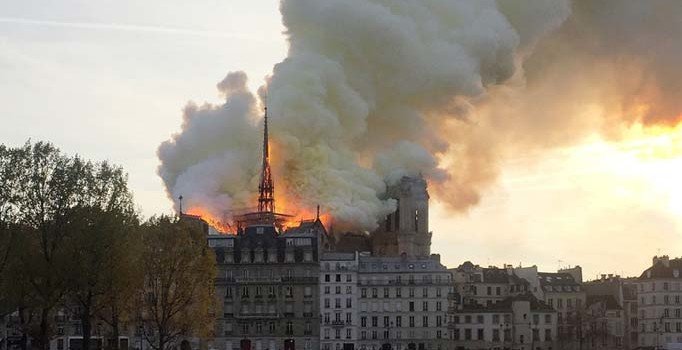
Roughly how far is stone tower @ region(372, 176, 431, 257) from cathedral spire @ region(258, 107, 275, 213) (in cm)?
1397

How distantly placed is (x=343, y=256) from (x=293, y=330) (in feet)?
28.3

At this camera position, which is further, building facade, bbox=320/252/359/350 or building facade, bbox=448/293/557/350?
building facade, bbox=448/293/557/350

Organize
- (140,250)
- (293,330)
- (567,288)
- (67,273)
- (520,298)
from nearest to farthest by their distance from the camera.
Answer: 1. (67,273)
2. (140,250)
3. (293,330)
4. (520,298)
5. (567,288)

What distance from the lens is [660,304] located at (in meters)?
148

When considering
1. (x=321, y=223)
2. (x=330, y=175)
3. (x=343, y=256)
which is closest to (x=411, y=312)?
(x=343, y=256)

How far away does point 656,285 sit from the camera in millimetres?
148125

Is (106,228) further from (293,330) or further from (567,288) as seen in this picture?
(567,288)

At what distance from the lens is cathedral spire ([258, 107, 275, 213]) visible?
155 meters

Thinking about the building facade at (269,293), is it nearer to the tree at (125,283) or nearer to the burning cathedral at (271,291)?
the burning cathedral at (271,291)

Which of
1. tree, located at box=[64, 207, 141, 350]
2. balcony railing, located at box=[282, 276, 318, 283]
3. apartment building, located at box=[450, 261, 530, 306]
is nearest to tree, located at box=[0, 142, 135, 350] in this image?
tree, located at box=[64, 207, 141, 350]

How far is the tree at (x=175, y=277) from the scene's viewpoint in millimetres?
96000

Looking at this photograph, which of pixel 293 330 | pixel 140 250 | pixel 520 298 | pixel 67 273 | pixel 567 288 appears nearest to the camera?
pixel 67 273

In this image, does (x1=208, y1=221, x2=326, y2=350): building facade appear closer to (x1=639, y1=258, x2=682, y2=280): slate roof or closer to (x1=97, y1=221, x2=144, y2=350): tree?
(x1=97, y1=221, x2=144, y2=350): tree

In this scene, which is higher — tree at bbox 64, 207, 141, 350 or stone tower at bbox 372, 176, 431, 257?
stone tower at bbox 372, 176, 431, 257
